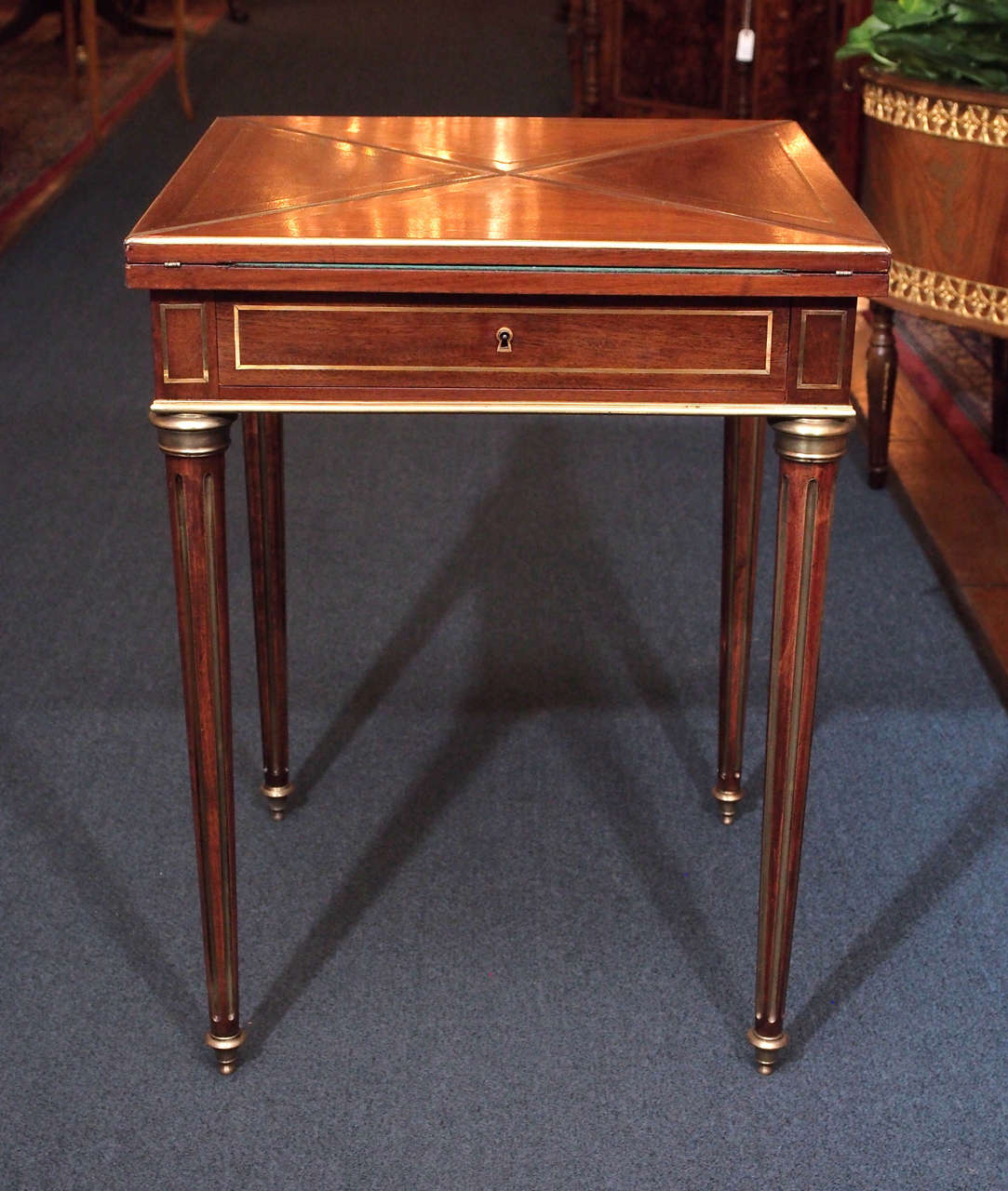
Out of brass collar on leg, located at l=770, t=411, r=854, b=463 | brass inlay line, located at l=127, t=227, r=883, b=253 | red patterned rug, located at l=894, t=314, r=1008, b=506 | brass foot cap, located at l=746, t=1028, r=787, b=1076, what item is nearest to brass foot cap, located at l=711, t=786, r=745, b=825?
brass foot cap, located at l=746, t=1028, r=787, b=1076

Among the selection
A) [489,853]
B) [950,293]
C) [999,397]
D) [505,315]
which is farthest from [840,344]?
[999,397]

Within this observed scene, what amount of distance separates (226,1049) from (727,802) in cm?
86

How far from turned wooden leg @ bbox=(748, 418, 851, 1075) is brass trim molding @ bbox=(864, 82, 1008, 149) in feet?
4.75

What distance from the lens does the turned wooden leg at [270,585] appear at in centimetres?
218

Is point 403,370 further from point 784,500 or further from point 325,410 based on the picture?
point 784,500

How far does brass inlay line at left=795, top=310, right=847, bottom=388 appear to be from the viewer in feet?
5.23

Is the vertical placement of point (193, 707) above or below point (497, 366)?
below

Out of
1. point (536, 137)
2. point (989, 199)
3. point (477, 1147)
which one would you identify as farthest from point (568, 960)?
point (989, 199)

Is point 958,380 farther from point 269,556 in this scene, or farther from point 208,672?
point 208,672

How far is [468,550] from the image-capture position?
3.35 metres

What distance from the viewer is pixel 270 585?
2.30 metres

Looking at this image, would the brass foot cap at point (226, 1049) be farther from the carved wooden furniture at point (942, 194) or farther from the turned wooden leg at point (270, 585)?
the carved wooden furniture at point (942, 194)

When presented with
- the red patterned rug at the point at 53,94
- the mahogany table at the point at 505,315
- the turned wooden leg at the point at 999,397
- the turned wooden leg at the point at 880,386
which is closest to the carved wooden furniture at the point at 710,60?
the red patterned rug at the point at 53,94

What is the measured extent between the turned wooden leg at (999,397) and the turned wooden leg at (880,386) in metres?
0.29
